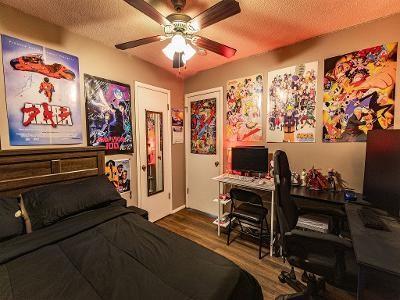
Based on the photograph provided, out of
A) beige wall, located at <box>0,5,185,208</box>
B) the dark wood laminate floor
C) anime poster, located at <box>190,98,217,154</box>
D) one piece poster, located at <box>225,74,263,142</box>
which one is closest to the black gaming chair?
the dark wood laminate floor

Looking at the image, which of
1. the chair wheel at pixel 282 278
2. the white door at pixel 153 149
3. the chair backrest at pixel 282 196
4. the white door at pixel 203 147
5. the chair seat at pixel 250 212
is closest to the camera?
the chair backrest at pixel 282 196

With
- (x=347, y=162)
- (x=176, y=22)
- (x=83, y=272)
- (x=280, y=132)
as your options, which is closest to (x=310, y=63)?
(x=280, y=132)

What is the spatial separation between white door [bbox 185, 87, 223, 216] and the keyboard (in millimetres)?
1925

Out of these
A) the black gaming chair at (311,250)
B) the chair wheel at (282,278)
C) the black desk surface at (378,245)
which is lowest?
the chair wheel at (282,278)

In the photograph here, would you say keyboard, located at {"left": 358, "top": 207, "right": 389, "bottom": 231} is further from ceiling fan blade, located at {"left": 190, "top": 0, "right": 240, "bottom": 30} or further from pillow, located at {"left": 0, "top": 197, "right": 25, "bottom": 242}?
pillow, located at {"left": 0, "top": 197, "right": 25, "bottom": 242}

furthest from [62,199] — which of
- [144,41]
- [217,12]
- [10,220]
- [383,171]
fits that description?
[383,171]

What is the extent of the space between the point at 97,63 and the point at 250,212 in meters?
2.66

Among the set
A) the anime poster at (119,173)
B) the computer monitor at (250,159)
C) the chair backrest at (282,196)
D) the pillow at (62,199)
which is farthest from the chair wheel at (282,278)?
the anime poster at (119,173)

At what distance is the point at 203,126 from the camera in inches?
135

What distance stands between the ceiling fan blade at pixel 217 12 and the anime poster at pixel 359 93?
160 cm

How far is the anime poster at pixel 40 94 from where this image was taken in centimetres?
176

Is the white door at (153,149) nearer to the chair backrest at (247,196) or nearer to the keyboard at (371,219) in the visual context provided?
the chair backrest at (247,196)

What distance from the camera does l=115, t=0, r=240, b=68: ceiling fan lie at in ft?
4.21

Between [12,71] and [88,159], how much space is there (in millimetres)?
1040
